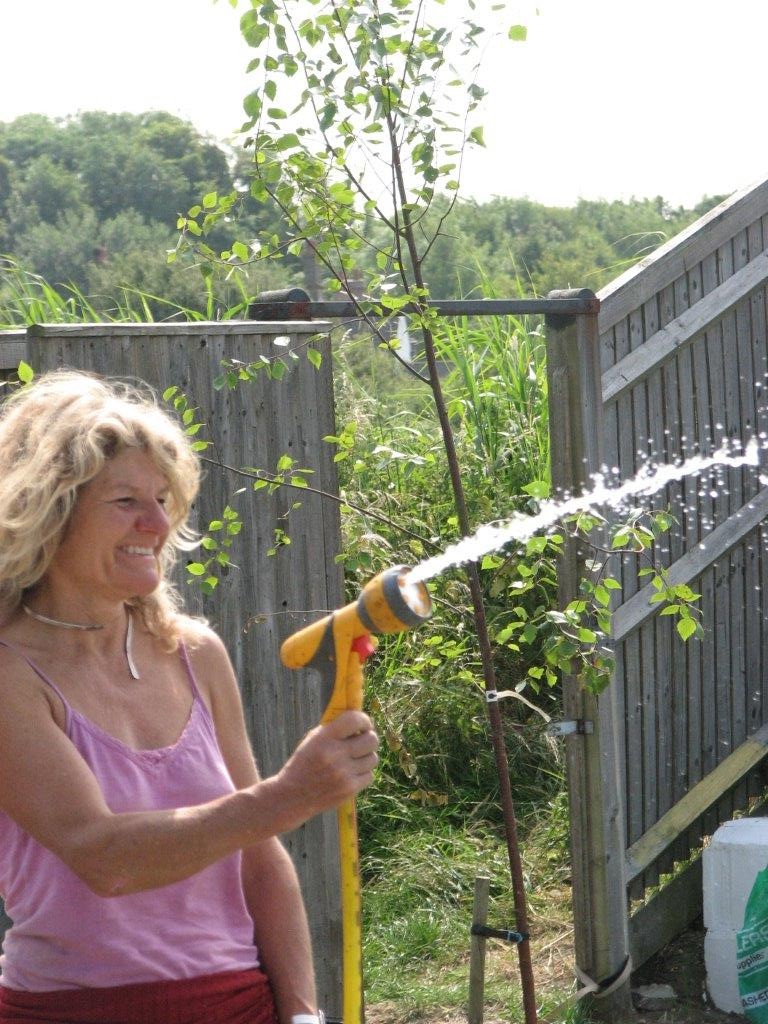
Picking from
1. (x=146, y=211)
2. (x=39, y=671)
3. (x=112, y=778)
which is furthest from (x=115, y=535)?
(x=146, y=211)

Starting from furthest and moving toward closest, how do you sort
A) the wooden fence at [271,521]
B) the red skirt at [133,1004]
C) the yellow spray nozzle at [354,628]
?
1. the wooden fence at [271,521]
2. the red skirt at [133,1004]
3. the yellow spray nozzle at [354,628]

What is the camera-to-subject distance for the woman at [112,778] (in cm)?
140

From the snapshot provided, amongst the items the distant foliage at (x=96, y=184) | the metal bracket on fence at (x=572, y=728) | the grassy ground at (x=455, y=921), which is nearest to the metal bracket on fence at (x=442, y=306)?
the metal bracket on fence at (x=572, y=728)

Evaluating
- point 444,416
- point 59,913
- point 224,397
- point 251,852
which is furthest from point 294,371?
point 59,913

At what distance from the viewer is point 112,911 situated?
1.51 m

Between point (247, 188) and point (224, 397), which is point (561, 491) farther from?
point (247, 188)

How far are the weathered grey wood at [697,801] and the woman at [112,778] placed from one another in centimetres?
180

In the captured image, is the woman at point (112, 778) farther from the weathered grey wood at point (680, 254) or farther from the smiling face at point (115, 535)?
the weathered grey wood at point (680, 254)

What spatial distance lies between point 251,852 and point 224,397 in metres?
1.30

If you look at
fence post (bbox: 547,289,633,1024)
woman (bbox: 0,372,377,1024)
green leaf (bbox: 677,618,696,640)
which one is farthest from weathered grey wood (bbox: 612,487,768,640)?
woman (bbox: 0,372,377,1024)

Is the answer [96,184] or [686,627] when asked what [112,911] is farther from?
[96,184]

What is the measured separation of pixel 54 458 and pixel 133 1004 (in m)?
0.67

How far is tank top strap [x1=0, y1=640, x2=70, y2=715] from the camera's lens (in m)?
1.51

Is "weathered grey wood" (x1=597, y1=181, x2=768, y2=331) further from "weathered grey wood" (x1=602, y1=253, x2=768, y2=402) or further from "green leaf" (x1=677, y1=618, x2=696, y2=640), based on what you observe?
"green leaf" (x1=677, y1=618, x2=696, y2=640)
